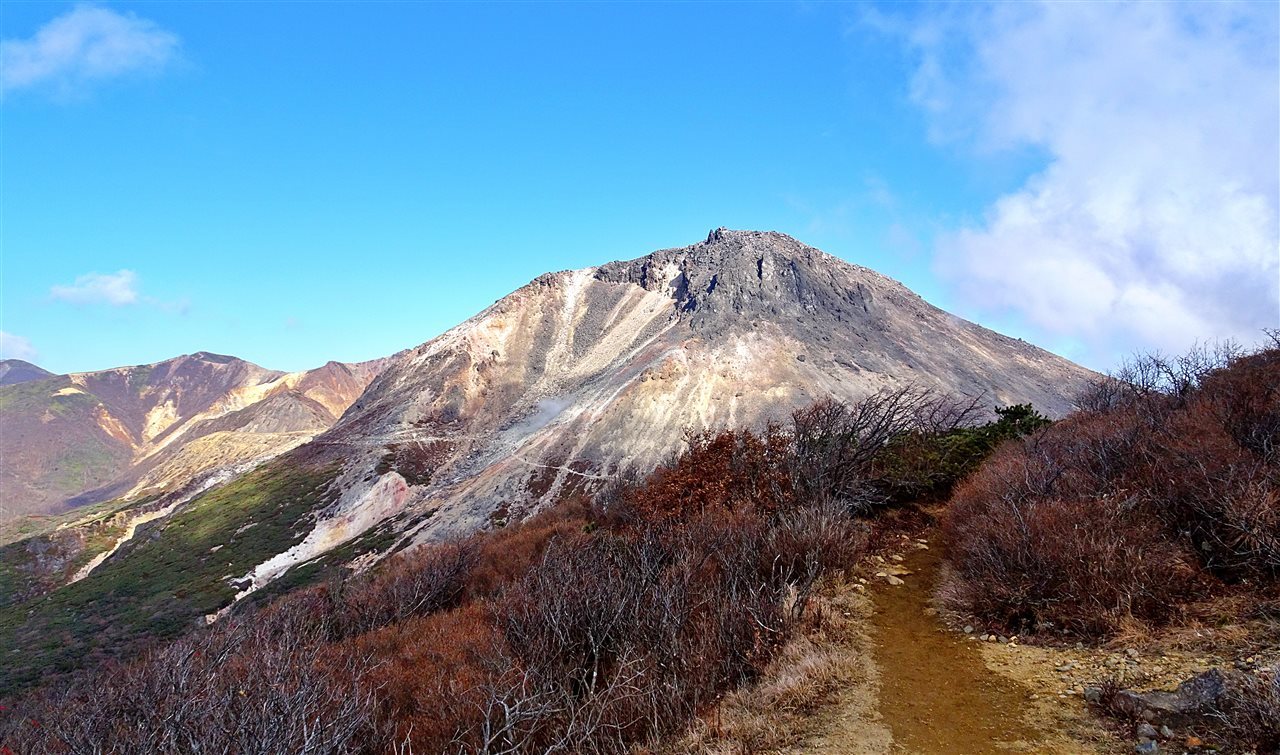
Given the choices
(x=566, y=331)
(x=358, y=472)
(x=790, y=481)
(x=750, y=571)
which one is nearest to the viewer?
(x=750, y=571)

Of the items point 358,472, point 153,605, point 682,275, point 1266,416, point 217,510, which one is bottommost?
point 153,605

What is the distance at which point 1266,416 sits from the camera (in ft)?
31.6

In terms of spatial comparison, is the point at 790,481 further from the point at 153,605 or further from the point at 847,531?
the point at 153,605

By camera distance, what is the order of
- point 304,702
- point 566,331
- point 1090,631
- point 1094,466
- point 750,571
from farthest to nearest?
point 566,331
point 1094,466
point 750,571
point 1090,631
point 304,702

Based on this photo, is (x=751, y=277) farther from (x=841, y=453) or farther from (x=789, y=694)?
(x=789, y=694)

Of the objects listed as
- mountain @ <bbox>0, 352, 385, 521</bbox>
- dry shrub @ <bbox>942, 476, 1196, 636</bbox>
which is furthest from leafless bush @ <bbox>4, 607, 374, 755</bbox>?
mountain @ <bbox>0, 352, 385, 521</bbox>

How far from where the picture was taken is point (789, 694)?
662 cm

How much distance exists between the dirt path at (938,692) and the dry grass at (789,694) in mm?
469

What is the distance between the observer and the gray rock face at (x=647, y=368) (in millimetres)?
62438

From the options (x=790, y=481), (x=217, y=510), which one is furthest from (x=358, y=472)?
(x=790, y=481)

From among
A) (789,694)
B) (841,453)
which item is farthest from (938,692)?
(841,453)

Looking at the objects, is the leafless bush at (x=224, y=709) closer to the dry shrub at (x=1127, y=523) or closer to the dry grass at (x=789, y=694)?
the dry grass at (x=789, y=694)

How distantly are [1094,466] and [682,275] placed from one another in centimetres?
9204

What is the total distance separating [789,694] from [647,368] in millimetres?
64258
